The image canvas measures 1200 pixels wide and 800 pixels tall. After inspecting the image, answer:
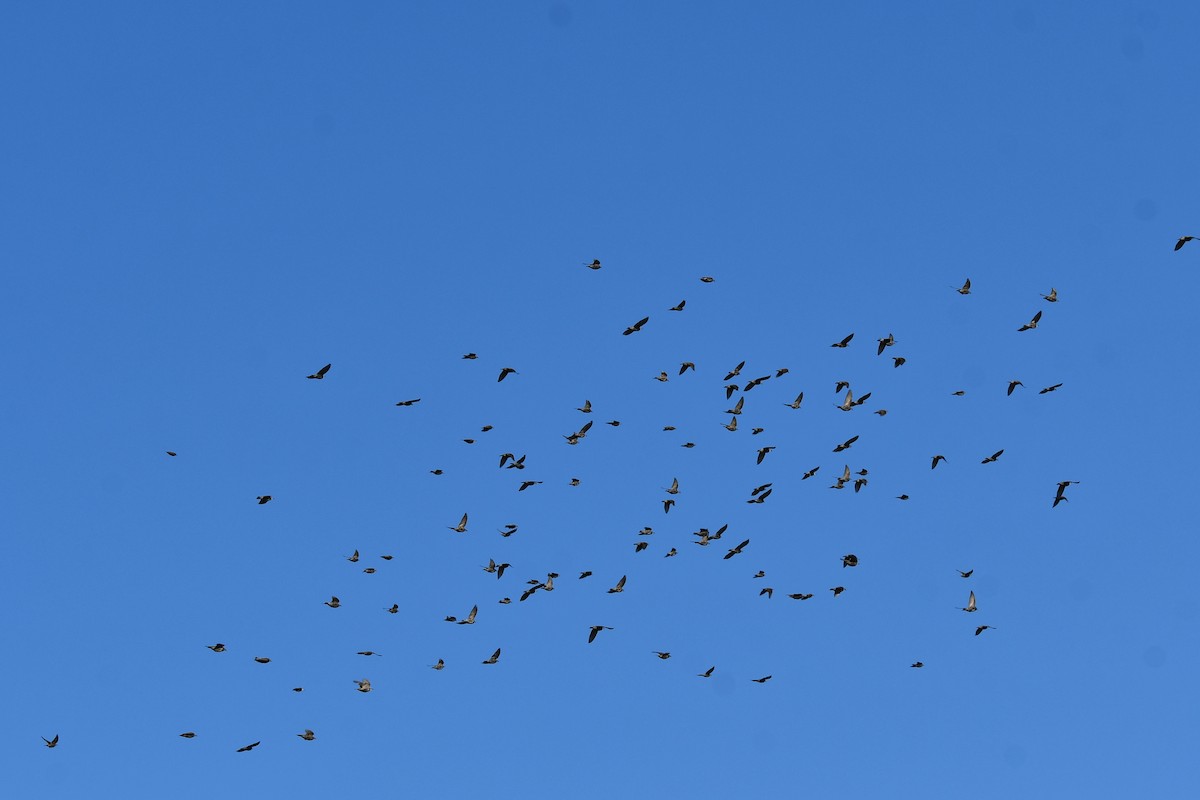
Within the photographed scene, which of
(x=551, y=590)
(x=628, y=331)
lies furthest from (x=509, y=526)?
(x=628, y=331)

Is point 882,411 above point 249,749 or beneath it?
above

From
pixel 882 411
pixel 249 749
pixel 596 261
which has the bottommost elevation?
pixel 249 749

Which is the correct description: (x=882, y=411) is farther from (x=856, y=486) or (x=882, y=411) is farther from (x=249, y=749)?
(x=249, y=749)

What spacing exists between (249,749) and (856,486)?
110 feet

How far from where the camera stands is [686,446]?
120688 mm

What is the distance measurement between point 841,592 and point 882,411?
9.43 meters

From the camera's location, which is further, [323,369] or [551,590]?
[551,590]

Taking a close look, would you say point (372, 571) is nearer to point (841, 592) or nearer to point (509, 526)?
point (509, 526)

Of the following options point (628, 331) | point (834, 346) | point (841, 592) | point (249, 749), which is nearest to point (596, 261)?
point (628, 331)

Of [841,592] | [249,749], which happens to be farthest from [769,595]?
[249,749]

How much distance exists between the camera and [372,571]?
119062 mm

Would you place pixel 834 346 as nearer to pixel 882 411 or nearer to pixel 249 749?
pixel 882 411

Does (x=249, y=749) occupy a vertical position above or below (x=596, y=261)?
below

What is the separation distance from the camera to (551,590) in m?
122
